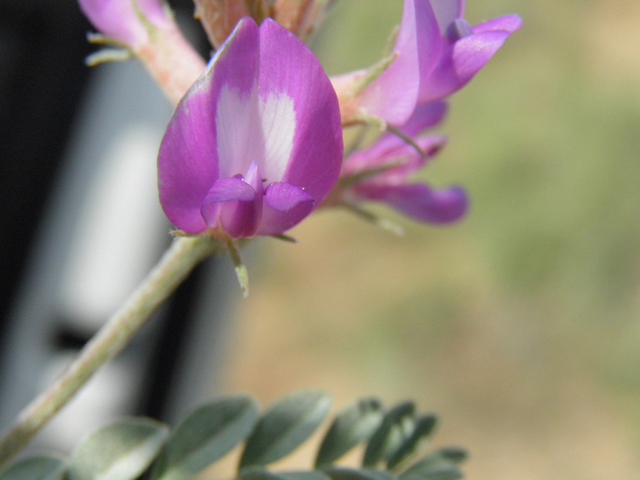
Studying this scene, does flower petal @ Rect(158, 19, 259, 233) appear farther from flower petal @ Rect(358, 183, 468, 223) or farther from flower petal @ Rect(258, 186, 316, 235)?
flower petal @ Rect(358, 183, 468, 223)

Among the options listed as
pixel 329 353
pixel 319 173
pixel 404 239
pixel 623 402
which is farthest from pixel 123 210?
pixel 623 402

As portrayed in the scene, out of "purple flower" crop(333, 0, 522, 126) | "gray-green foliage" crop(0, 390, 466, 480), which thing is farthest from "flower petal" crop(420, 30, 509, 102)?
"gray-green foliage" crop(0, 390, 466, 480)

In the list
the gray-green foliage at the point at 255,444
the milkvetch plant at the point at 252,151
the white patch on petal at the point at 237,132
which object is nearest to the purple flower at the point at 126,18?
the milkvetch plant at the point at 252,151

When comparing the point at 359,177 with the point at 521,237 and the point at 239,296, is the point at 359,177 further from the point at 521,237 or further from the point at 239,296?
the point at 521,237

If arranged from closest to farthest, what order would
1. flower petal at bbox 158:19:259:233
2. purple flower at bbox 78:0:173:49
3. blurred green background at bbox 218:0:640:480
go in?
flower petal at bbox 158:19:259:233
purple flower at bbox 78:0:173:49
blurred green background at bbox 218:0:640:480

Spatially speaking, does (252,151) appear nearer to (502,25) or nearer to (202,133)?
(202,133)

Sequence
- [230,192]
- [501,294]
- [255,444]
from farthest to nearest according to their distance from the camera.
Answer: [501,294], [255,444], [230,192]

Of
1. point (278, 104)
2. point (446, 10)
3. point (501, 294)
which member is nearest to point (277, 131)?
point (278, 104)
